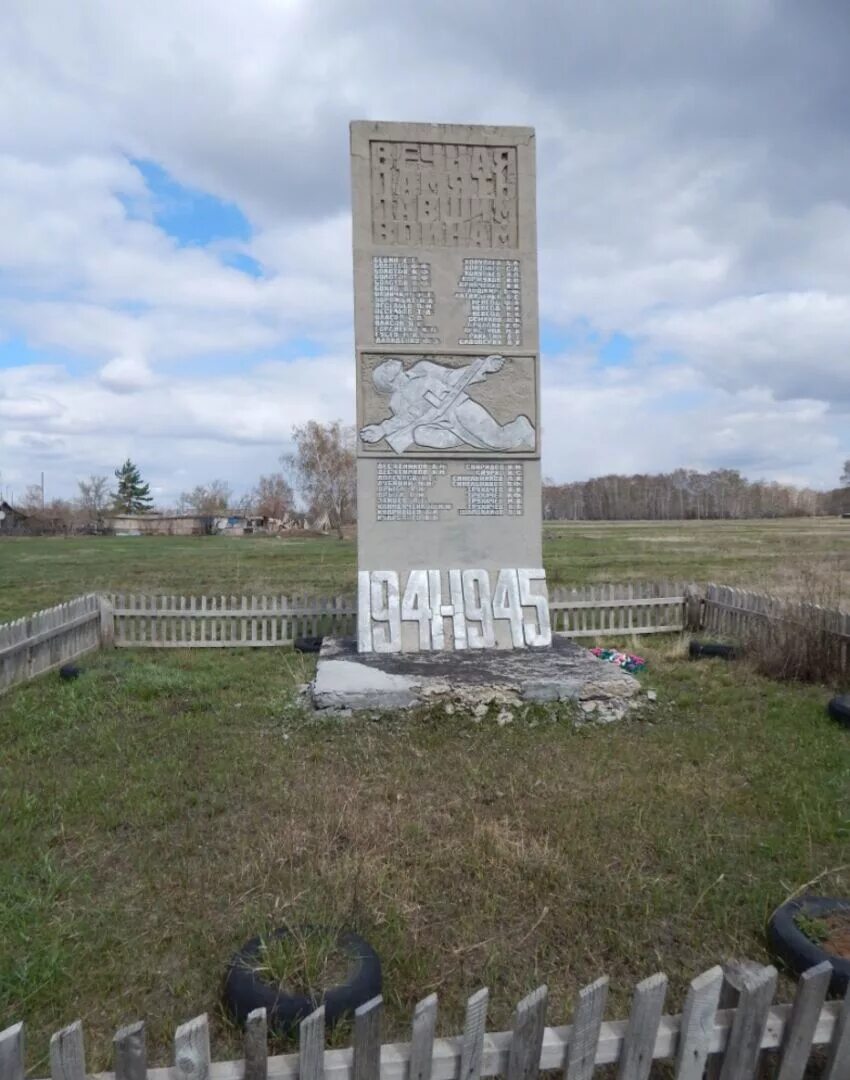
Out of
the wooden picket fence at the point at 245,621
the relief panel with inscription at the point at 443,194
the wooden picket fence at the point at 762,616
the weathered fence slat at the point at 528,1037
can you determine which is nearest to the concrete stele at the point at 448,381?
the relief panel with inscription at the point at 443,194

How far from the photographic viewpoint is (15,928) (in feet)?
11.2

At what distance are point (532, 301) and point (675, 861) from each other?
6947 mm

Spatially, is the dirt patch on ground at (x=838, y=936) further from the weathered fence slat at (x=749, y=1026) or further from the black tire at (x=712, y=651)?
the black tire at (x=712, y=651)

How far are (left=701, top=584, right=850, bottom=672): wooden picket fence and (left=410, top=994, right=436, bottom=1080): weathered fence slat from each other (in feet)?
25.4

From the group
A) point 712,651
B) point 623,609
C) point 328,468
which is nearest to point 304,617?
point 623,609

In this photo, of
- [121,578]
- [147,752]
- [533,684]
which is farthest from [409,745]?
[121,578]

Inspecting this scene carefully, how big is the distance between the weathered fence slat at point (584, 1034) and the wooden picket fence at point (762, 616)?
290 inches

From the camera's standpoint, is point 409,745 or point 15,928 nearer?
point 15,928

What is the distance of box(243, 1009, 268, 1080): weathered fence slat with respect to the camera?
6.64 ft

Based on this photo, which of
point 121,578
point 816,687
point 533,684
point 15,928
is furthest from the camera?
point 121,578

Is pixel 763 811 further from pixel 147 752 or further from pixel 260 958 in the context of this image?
pixel 147 752

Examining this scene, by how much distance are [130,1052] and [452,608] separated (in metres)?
7.13

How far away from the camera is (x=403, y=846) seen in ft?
14.0

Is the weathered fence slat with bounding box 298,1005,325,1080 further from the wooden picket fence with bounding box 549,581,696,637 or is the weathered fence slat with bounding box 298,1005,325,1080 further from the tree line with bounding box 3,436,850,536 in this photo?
the tree line with bounding box 3,436,850,536
